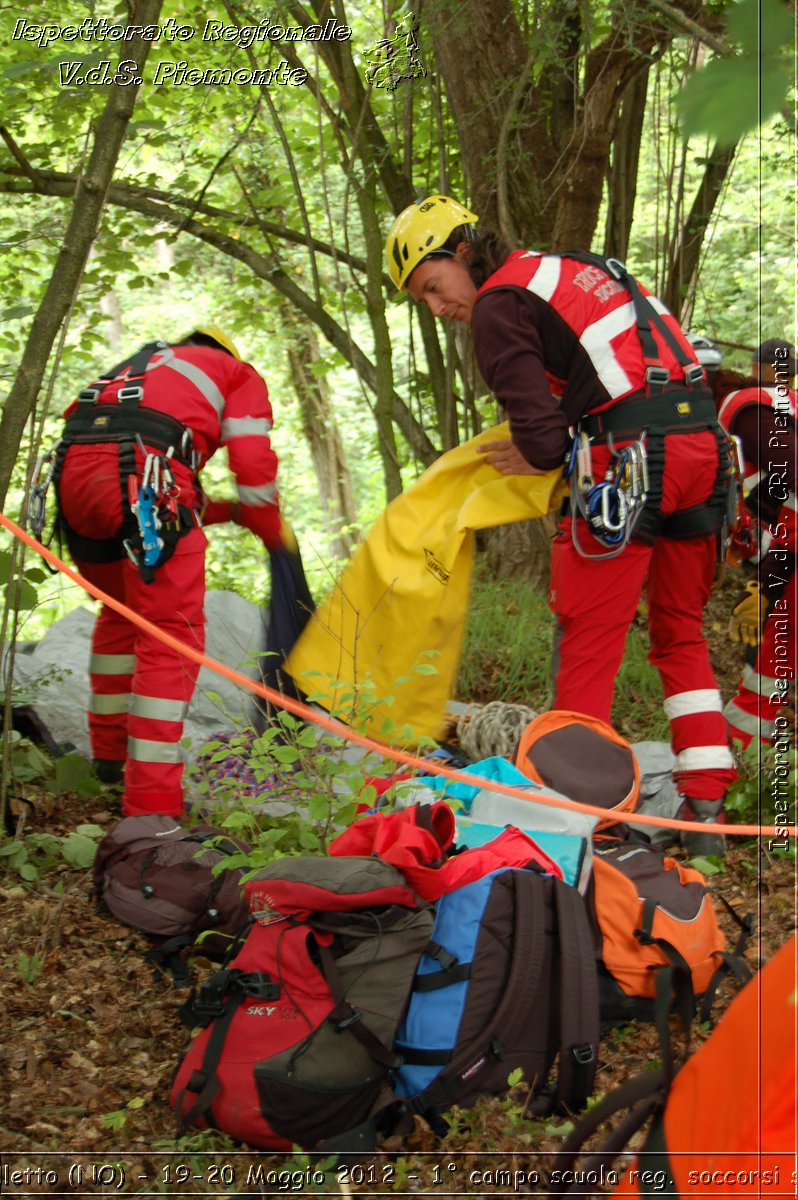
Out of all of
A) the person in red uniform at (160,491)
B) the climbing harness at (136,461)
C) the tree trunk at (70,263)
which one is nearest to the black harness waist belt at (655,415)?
the person in red uniform at (160,491)

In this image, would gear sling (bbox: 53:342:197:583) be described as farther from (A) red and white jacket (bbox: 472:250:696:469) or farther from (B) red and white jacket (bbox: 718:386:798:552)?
(B) red and white jacket (bbox: 718:386:798:552)

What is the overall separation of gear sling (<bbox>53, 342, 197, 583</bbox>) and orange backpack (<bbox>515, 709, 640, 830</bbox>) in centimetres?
148

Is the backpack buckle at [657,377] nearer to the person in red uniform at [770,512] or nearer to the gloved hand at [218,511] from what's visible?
the person in red uniform at [770,512]

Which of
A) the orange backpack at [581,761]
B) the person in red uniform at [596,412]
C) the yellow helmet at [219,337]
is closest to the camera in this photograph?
the orange backpack at [581,761]

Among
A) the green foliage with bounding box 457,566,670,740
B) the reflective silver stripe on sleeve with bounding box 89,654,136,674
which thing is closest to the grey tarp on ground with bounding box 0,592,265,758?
the reflective silver stripe on sleeve with bounding box 89,654,136,674

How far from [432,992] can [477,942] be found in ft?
0.51

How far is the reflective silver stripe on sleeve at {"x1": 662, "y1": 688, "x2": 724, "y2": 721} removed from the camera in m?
4.04

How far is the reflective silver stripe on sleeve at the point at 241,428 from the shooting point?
13.5ft

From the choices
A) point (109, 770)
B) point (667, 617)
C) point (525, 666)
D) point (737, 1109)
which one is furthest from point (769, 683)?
point (737, 1109)

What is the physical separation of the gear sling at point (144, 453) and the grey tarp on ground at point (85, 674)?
0.60 m

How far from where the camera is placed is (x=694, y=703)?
404cm

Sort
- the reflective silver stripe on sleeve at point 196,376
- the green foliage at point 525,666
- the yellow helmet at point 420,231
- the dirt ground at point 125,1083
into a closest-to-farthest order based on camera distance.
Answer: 1. the dirt ground at point 125,1083
2. the yellow helmet at point 420,231
3. the reflective silver stripe on sleeve at point 196,376
4. the green foliage at point 525,666

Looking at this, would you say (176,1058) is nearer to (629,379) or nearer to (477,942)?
(477,942)

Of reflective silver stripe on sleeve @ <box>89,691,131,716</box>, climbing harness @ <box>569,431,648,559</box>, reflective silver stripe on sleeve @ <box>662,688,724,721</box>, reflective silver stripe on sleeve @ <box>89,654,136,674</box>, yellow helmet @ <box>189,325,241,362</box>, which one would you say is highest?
yellow helmet @ <box>189,325,241,362</box>
